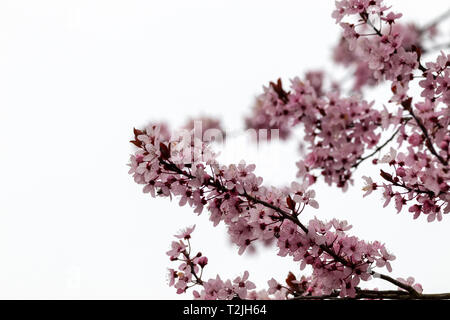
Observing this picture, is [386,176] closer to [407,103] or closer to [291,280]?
[407,103]

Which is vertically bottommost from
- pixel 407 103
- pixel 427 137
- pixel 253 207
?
pixel 253 207

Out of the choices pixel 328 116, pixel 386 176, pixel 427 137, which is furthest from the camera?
pixel 328 116

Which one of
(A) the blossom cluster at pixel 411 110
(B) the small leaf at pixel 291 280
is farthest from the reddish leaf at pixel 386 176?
(B) the small leaf at pixel 291 280

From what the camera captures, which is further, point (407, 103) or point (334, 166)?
point (334, 166)

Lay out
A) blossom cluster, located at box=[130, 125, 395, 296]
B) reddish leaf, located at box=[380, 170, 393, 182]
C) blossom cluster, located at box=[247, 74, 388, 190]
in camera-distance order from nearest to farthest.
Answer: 1. blossom cluster, located at box=[130, 125, 395, 296]
2. reddish leaf, located at box=[380, 170, 393, 182]
3. blossom cluster, located at box=[247, 74, 388, 190]

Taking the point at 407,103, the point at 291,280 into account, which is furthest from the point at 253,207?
the point at 407,103

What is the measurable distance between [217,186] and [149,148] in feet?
1.43

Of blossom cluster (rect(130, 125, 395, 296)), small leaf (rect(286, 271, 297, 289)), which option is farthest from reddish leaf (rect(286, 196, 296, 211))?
small leaf (rect(286, 271, 297, 289))

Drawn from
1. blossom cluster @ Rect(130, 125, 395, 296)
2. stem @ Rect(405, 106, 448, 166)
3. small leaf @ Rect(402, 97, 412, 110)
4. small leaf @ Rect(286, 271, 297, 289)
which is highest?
small leaf @ Rect(402, 97, 412, 110)

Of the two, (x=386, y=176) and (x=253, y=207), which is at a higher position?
(x=386, y=176)

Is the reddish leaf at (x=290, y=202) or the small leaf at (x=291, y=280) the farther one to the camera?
the small leaf at (x=291, y=280)

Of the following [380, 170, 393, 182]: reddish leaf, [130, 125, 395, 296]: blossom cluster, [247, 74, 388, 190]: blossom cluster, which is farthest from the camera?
[247, 74, 388, 190]: blossom cluster

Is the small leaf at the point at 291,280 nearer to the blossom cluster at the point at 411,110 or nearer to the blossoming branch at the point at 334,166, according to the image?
the blossoming branch at the point at 334,166

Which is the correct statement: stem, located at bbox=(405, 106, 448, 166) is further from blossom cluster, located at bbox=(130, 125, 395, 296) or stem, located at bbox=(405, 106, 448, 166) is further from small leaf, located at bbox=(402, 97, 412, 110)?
blossom cluster, located at bbox=(130, 125, 395, 296)
